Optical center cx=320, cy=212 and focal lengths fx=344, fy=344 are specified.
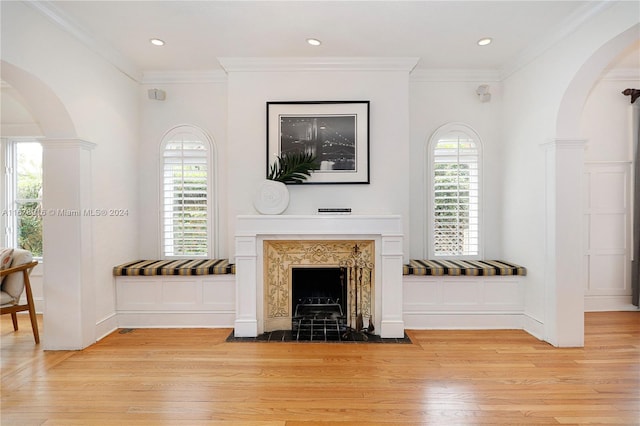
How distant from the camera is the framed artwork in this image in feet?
12.8

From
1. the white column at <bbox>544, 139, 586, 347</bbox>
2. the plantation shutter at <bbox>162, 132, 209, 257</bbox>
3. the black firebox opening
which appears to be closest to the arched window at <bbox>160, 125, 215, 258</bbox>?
the plantation shutter at <bbox>162, 132, 209, 257</bbox>

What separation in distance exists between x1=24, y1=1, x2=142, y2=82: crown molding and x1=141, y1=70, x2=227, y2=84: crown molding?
0.40 ft

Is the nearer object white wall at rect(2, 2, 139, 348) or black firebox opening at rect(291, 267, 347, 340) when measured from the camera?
white wall at rect(2, 2, 139, 348)

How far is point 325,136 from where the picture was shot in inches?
155

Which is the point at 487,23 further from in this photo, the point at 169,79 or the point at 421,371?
the point at 169,79

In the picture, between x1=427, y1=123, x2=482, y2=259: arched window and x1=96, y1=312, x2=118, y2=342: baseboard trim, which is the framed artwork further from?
x1=96, y1=312, x2=118, y2=342: baseboard trim

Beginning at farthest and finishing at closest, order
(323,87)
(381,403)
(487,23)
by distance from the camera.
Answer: (323,87) < (487,23) < (381,403)

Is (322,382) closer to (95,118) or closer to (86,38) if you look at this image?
(95,118)

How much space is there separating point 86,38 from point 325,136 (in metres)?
2.48

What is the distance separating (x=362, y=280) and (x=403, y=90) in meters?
2.18

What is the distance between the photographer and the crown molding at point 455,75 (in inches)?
162

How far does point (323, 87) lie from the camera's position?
3.92 meters

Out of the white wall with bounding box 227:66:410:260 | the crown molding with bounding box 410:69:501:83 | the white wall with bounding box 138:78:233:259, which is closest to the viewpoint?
the white wall with bounding box 227:66:410:260

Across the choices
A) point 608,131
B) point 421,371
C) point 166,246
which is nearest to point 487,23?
point 608,131
